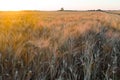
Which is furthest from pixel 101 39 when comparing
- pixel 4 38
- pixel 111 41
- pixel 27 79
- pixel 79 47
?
pixel 27 79

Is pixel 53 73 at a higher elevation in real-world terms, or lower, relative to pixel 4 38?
lower

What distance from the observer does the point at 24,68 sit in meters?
2.05

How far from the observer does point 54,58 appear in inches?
81.5

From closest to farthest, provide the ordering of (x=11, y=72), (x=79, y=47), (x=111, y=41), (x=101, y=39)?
1. (x=11, y=72)
2. (x=79, y=47)
3. (x=111, y=41)
4. (x=101, y=39)

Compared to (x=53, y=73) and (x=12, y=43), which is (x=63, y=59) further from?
(x=12, y=43)

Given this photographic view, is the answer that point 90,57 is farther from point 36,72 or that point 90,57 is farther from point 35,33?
point 35,33

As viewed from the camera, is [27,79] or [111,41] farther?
[111,41]

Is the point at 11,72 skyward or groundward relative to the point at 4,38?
groundward

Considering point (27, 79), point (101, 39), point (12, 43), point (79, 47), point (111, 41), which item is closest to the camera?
point (27, 79)

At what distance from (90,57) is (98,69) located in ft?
0.76

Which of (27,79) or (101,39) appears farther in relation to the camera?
(101,39)

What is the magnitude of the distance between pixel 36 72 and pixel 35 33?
0.97 metres

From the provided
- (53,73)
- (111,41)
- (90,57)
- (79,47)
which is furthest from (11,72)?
(111,41)

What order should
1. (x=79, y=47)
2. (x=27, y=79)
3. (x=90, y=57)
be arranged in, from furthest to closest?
(x=79, y=47), (x=90, y=57), (x=27, y=79)
